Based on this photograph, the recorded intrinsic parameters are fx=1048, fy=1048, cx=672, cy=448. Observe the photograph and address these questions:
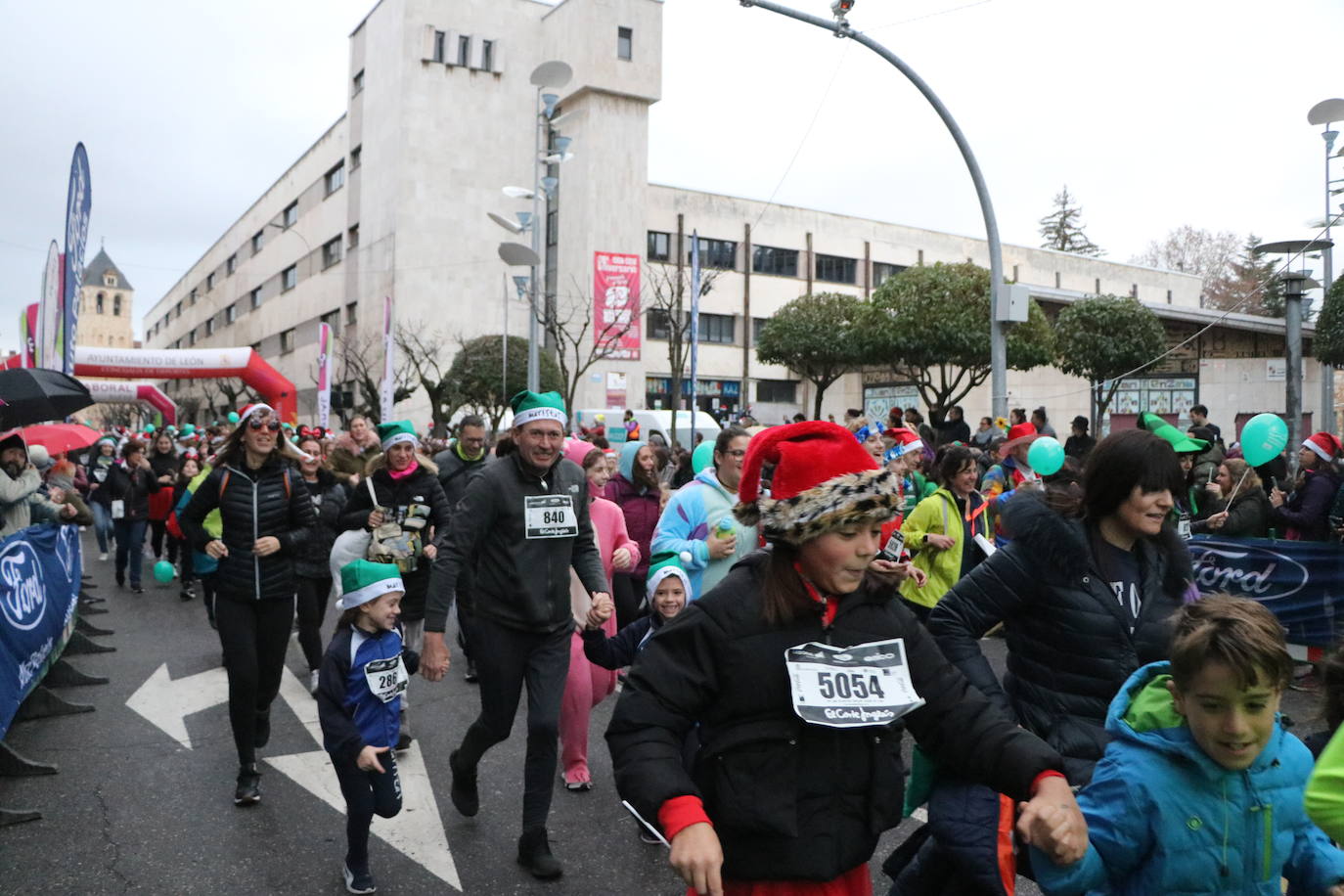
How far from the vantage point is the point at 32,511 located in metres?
8.74

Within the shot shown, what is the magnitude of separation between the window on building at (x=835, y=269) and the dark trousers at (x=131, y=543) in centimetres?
4201

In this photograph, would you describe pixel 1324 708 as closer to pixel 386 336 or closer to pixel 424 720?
pixel 424 720

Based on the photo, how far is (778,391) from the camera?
5106 cm

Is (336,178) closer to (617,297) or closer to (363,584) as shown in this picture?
(617,297)

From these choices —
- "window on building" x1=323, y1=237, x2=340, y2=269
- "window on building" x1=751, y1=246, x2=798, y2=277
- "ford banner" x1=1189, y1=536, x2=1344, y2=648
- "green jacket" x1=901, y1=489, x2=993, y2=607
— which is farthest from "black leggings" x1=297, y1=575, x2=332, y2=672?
"window on building" x1=323, y1=237, x2=340, y2=269

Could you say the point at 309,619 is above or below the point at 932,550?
below

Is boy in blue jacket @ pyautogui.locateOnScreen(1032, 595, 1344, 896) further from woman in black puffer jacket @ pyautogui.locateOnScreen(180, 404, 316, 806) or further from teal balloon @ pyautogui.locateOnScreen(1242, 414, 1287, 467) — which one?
teal balloon @ pyautogui.locateOnScreen(1242, 414, 1287, 467)

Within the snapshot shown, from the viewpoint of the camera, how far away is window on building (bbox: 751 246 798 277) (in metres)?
50.5

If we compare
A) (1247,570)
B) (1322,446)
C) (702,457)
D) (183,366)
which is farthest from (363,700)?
→ (183,366)

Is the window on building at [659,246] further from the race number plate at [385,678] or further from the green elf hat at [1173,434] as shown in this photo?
the race number plate at [385,678]

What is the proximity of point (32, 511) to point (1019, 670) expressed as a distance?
8.46 m

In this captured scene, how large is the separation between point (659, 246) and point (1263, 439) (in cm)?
4090

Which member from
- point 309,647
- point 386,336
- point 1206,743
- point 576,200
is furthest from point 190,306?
point 1206,743

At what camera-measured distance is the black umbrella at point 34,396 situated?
8094mm
